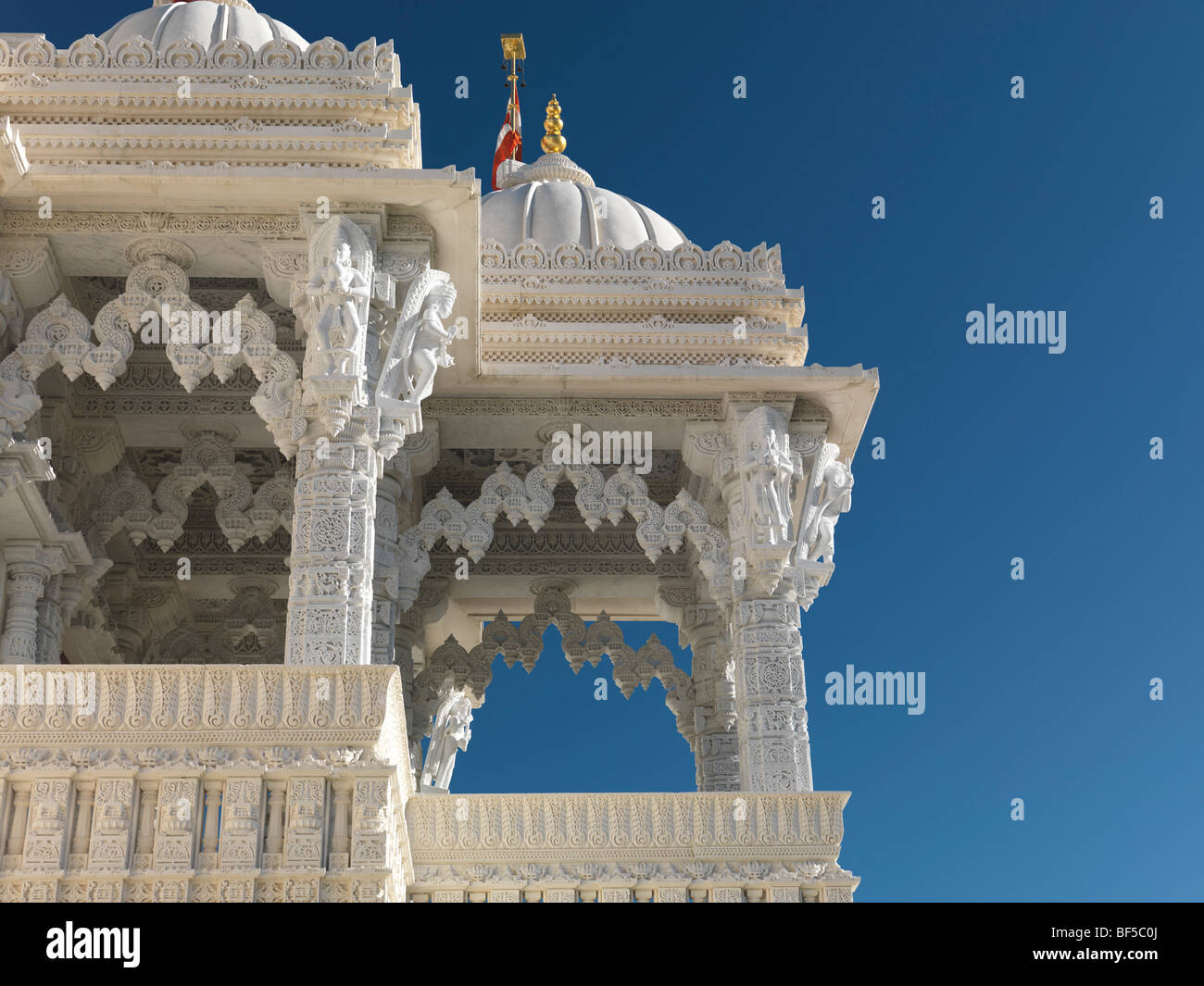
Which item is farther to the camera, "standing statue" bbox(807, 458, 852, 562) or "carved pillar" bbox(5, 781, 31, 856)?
"standing statue" bbox(807, 458, 852, 562)

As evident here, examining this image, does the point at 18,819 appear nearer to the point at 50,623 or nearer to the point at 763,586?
the point at 50,623

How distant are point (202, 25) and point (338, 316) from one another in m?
5.30

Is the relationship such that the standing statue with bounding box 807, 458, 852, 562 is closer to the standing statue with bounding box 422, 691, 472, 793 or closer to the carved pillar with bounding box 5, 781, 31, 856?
the standing statue with bounding box 422, 691, 472, 793

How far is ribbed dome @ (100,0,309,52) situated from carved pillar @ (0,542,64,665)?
487 centimetres

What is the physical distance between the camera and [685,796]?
12.8m

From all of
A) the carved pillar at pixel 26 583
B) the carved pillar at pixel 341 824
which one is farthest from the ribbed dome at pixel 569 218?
the carved pillar at pixel 341 824

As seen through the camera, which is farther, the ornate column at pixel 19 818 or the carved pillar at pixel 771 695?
the carved pillar at pixel 771 695

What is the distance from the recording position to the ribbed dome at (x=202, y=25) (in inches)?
611

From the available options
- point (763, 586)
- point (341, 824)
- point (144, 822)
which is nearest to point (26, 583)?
point (144, 822)

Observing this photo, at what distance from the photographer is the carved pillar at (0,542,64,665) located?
14.2 metres

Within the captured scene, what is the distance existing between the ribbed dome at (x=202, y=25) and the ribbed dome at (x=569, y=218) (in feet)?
10.2

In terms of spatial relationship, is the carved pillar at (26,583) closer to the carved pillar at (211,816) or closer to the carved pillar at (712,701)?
the carved pillar at (211,816)

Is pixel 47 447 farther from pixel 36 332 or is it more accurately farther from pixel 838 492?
pixel 838 492

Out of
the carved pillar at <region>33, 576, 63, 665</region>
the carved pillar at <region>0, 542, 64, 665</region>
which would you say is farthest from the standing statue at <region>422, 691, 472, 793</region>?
the carved pillar at <region>0, 542, 64, 665</region>
